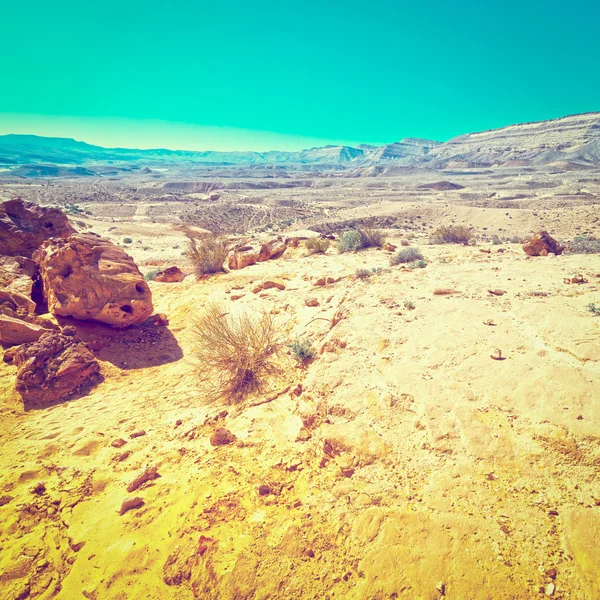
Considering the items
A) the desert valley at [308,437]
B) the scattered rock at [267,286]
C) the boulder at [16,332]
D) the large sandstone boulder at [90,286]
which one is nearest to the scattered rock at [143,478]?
the desert valley at [308,437]

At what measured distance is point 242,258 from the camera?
10484 millimetres

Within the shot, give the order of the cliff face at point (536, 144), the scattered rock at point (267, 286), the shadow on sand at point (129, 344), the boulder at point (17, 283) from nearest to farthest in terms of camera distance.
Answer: the shadow on sand at point (129, 344) → the boulder at point (17, 283) → the scattered rock at point (267, 286) → the cliff face at point (536, 144)

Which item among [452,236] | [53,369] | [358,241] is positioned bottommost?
[53,369]

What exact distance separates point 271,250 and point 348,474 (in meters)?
9.46

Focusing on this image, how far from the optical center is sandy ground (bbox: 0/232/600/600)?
2127 mm

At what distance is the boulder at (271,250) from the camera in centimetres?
1115

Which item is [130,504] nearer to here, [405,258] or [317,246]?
[405,258]

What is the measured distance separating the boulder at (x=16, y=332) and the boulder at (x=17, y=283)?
748 millimetres

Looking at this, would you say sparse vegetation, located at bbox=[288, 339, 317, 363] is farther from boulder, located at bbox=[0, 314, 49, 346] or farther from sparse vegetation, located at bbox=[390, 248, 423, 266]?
sparse vegetation, located at bbox=[390, 248, 423, 266]

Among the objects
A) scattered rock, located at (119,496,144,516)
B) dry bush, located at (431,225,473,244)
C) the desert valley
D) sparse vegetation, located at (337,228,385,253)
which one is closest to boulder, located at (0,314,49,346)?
the desert valley

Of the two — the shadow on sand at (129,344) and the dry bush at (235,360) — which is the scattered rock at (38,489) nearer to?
the dry bush at (235,360)

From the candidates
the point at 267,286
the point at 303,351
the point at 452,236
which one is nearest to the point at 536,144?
the point at 452,236

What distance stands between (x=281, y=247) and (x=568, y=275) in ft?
27.4

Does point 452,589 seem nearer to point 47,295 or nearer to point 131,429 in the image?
point 131,429
